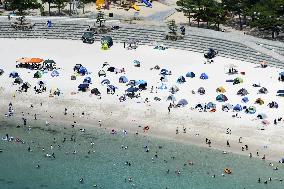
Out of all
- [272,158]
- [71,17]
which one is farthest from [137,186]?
[71,17]

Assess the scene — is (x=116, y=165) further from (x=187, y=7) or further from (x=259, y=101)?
(x=187, y=7)

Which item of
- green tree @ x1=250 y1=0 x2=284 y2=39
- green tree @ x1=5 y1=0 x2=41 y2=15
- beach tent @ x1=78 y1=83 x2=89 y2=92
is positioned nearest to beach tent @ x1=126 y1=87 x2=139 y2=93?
beach tent @ x1=78 y1=83 x2=89 y2=92

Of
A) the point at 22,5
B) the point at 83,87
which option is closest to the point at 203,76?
the point at 83,87

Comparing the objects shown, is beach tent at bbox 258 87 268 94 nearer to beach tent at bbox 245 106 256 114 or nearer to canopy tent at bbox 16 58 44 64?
beach tent at bbox 245 106 256 114

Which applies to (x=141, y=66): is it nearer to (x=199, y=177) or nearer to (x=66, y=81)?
(x=66, y=81)

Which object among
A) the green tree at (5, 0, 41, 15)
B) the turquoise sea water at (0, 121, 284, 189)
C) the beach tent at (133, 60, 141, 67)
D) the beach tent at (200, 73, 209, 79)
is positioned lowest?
the turquoise sea water at (0, 121, 284, 189)

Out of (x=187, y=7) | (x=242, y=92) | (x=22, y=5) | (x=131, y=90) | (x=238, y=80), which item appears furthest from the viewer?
(x=22, y=5)
